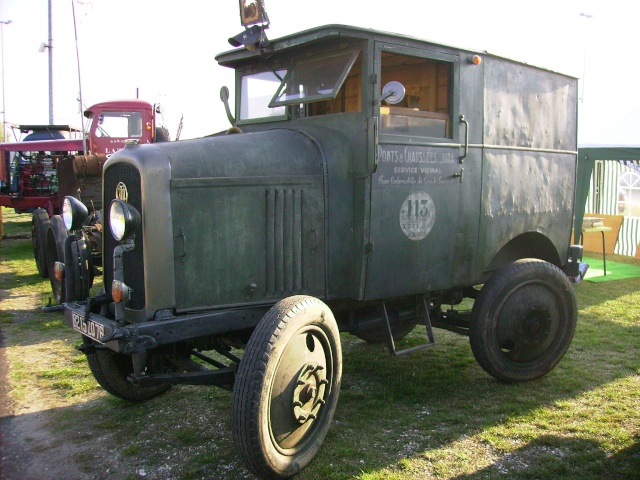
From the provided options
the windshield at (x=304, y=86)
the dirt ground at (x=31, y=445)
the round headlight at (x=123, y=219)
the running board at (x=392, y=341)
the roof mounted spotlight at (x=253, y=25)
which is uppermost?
the roof mounted spotlight at (x=253, y=25)

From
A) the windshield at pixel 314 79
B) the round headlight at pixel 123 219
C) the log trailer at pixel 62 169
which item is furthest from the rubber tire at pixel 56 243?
the round headlight at pixel 123 219

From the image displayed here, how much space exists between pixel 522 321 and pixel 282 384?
2213mm

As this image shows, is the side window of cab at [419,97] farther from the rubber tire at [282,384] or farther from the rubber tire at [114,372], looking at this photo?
the rubber tire at [114,372]

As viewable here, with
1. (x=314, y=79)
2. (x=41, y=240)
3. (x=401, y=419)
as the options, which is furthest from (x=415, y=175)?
(x=41, y=240)

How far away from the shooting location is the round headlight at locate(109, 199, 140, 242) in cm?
308

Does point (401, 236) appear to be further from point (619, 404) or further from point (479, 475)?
point (619, 404)

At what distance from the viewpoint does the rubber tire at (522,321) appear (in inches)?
170

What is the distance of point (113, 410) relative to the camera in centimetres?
423

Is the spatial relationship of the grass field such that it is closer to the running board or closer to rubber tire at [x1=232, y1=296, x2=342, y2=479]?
rubber tire at [x1=232, y1=296, x2=342, y2=479]

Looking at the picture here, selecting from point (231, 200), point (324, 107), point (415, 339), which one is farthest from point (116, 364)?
point (415, 339)

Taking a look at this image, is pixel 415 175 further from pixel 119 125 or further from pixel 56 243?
pixel 119 125

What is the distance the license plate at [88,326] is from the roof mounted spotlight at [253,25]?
2.16 metres

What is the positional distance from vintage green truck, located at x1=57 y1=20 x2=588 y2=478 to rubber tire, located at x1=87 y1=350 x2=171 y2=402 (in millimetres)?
13

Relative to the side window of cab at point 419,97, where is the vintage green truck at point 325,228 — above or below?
below
